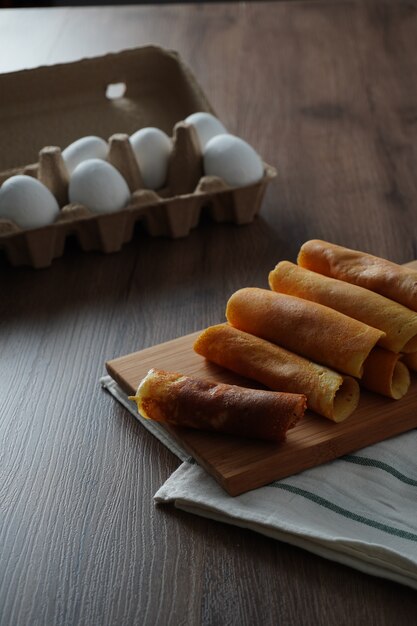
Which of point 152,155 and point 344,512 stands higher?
point 152,155

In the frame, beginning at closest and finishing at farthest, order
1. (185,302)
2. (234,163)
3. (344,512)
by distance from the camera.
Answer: (344,512) → (185,302) → (234,163)

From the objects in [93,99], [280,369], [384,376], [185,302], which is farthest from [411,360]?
[93,99]

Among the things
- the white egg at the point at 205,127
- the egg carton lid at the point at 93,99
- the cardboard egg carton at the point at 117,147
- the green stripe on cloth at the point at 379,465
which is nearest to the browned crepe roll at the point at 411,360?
the green stripe on cloth at the point at 379,465

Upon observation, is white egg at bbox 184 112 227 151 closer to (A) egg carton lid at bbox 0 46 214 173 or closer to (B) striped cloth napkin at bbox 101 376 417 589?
(A) egg carton lid at bbox 0 46 214 173

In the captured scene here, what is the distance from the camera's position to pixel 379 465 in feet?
3.28

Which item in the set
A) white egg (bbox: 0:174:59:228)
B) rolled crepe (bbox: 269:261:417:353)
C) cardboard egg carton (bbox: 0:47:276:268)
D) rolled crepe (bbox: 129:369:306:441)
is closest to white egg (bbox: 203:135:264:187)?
cardboard egg carton (bbox: 0:47:276:268)

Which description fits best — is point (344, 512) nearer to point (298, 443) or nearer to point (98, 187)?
point (298, 443)

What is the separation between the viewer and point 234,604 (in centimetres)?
84

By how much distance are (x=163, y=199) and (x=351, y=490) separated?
75 cm

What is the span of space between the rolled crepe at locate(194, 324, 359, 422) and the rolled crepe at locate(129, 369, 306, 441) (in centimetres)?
4

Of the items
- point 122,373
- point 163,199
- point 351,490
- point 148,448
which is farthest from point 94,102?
point 351,490

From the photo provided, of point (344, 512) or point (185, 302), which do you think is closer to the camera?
point (344, 512)

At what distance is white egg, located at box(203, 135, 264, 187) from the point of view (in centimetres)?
158

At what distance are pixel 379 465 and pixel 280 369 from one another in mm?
156
